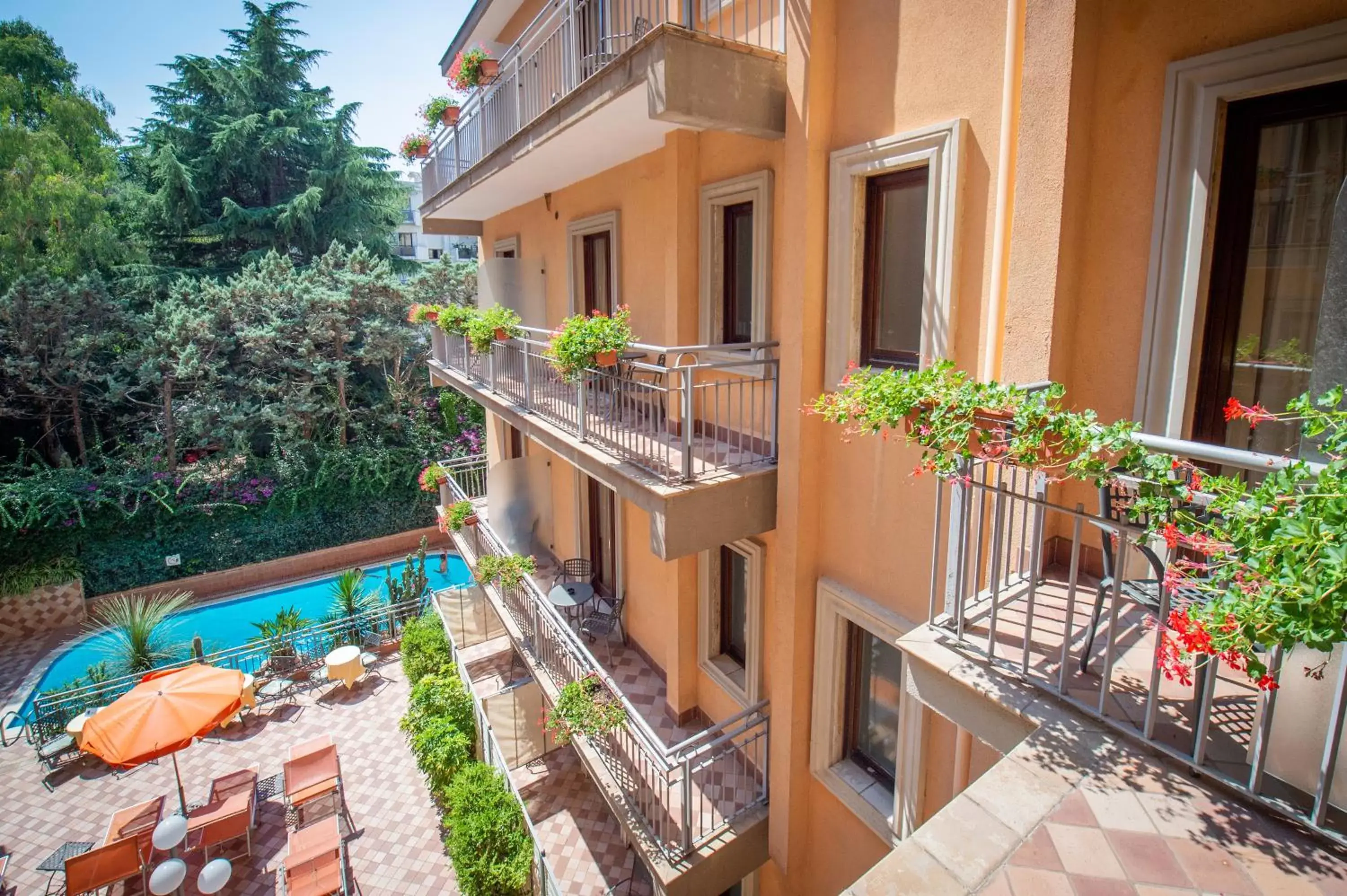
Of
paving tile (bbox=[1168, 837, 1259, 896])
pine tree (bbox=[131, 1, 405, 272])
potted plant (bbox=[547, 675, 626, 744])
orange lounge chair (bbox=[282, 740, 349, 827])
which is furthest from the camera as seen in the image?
pine tree (bbox=[131, 1, 405, 272])

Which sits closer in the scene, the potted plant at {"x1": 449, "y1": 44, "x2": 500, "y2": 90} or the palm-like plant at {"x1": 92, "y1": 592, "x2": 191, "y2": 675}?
the potted plant at {"x1": 449, "y1": 44, "x2": 500, "y2": 90}

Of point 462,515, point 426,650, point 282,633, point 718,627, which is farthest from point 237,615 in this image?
point 718,627

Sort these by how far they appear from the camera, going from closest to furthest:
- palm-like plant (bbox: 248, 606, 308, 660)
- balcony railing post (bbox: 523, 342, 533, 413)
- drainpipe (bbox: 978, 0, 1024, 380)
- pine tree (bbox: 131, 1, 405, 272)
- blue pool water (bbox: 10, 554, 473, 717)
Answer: drainpipe (bbox: 978, 0, 1024, 380)
balcony railing post (bbox: 523, 342, 533, 413)
palm-like plant (bbox: 248, 606, 308, 660)
blue pool water (bbox: 10, 554, 473, 717)
pine tree (bbox: 131, 1, 405, 272)

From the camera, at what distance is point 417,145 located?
520 inches

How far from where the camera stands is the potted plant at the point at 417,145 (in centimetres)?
1312

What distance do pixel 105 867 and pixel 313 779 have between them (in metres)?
2.69

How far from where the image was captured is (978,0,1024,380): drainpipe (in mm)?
3980

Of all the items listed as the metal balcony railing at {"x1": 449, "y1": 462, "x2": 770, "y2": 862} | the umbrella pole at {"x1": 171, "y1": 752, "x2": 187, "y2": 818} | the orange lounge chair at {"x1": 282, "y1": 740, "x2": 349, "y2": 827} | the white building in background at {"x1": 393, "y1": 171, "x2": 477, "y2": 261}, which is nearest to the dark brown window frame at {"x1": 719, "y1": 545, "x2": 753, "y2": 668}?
the metal balcony railing at {"x1": 449, "y1": 462, "x2": 770, "y2": 862}

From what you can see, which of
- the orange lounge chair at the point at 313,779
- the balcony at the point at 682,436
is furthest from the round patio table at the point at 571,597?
the orange lounge chair at the point at 313,779

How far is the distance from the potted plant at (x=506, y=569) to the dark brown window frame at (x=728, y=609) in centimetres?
319

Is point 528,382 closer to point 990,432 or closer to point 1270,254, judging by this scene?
point 990,432

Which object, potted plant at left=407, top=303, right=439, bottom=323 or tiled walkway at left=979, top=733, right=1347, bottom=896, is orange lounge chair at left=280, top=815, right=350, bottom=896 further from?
tiled walkway at left=979, top=733, right=1347, bottom=896

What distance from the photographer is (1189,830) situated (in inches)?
96.3

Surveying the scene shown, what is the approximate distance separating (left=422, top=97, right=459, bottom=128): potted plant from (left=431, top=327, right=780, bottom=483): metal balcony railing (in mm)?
4876
